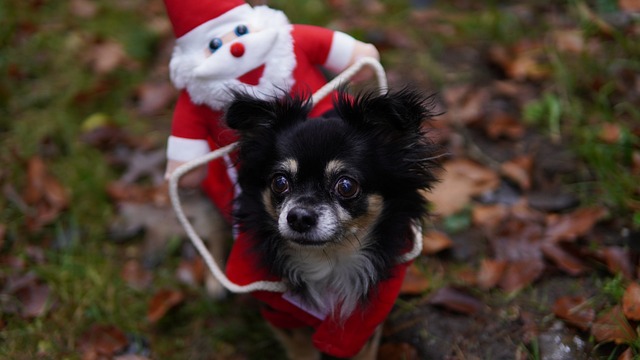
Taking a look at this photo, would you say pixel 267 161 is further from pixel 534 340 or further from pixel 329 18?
pixel 329 18

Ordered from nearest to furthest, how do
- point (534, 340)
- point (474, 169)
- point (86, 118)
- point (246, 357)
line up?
1. point (534, 340)
2. point (246, 357)
3. point (474, 169)
4. point (86, 118)

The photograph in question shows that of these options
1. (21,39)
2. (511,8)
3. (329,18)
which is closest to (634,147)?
(511,8)

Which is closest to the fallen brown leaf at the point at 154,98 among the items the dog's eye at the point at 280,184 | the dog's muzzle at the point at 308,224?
the dog's eye at the point at 280,184

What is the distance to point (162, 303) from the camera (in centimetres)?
266

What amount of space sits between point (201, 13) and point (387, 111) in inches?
28.7

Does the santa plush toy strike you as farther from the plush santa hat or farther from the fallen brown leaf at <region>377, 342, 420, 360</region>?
the fallen brown leaf at <region>377, 342, 420, 360</region>

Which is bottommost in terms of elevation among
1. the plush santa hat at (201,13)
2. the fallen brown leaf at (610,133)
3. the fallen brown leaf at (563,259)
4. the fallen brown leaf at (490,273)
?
the fallen brown leaf at (490,273)

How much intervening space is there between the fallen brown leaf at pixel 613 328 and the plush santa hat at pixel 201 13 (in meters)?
1.72

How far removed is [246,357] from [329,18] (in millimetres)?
2735

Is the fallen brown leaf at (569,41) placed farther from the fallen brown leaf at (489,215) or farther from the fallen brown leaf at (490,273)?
the fallen brown leaf at (490,273)

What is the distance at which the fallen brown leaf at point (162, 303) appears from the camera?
8.56 ft

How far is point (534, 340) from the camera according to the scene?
87.8 inches

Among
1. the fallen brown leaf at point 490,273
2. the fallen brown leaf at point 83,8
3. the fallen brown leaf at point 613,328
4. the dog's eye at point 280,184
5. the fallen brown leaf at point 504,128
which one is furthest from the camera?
the fallen brown leaf at point 83,8

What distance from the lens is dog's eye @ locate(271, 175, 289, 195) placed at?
6.40 feet
